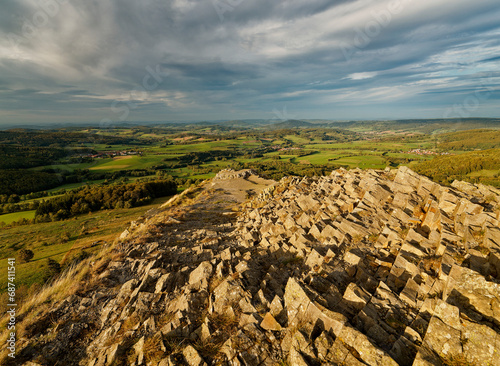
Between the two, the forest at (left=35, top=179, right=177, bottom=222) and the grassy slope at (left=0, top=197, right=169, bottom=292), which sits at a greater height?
the grassy slope at (left=0, top=197, right=169, bottom=292)

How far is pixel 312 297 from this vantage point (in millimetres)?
7473

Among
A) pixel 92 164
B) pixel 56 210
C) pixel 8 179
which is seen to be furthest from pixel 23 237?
pixel 92 164

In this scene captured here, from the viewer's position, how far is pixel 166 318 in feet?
28.3

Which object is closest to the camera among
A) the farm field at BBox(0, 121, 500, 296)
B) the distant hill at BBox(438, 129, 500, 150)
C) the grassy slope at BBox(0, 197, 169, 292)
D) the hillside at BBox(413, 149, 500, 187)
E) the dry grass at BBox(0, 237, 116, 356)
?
the dry grass at BBox(0, 237, 116, 356)

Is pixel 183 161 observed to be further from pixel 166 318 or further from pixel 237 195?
pixel 166 318

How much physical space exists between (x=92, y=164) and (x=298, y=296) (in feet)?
496

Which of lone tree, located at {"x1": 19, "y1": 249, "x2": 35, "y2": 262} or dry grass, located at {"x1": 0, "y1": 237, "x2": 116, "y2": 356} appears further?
lone tree, located at {"x1": 19, "y1": 249, "x2": 35, "y2": 262}

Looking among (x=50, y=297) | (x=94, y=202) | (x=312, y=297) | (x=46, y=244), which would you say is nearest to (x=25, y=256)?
(x=46, y=244)

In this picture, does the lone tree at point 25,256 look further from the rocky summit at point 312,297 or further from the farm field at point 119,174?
the rocky summit at point 312,297

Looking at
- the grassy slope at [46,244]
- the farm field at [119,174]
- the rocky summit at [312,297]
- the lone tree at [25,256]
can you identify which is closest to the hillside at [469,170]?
the farm field at [119,174]

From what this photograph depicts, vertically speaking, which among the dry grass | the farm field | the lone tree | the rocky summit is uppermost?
the rocky summit

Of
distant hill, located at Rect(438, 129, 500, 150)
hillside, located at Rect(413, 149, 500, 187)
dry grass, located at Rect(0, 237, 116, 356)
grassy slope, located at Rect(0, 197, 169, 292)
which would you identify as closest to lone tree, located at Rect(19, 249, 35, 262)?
grassy slope, located at Rect(0, 197, 169, 292)

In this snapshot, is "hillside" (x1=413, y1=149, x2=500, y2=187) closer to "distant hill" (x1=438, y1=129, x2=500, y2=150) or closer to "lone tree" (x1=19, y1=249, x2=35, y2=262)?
"distant hill" (x1=438, y1=129, x2=500, y2=150)

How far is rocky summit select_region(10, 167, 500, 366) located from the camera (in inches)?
232
